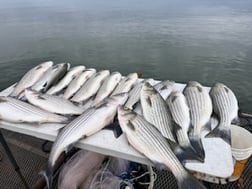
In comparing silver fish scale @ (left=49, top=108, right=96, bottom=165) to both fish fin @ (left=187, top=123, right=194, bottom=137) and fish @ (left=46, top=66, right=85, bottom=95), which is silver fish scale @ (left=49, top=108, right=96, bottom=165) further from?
fish @ (left=46, top=66, right=85, bottom=95)

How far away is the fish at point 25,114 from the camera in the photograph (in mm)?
1867

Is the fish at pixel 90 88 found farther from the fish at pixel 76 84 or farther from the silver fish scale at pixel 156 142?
the silver fish scale at pixel 156 142

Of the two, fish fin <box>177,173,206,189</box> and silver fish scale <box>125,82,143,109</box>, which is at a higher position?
silver fish scale <box>125,82,143,109</box>

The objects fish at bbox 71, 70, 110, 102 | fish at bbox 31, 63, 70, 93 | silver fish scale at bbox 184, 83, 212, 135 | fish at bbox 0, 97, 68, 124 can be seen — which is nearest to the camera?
silver fish scale at bbox 184, 83, 212, 135

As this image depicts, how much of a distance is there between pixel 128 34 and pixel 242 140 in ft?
34.3

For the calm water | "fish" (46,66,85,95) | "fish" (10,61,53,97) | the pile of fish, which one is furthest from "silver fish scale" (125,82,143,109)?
the calm water

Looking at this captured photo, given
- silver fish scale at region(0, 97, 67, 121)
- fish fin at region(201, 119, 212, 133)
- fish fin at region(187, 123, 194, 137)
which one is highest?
silver fish scale at region(0, 97, 67, 121)

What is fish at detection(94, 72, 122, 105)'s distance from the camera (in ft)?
7.46

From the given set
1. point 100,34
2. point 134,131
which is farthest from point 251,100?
point 100,34

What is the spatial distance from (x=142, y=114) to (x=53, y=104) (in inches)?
32.4

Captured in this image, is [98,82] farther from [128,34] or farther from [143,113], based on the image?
[128,34]

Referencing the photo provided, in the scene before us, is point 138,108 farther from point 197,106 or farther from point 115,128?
point 197,106

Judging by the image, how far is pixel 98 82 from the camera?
256cm

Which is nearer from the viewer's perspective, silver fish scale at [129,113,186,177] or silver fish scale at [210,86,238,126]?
silver fish scale at [129,113,186,177]
